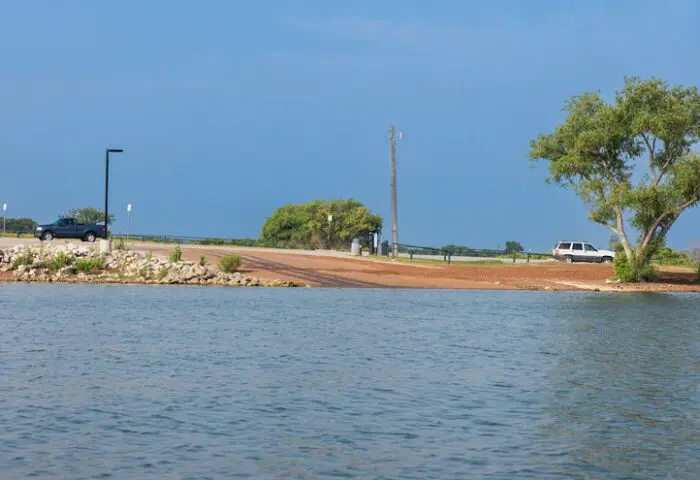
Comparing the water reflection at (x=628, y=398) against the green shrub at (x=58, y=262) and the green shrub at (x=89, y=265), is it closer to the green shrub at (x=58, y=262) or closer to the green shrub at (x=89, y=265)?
the green shrub at (x=89, y=265)

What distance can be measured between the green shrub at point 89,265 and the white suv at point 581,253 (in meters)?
40.5

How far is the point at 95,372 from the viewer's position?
19797 millimetres

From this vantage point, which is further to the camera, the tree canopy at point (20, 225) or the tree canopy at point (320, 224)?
the tree canopy at point (20, 225)

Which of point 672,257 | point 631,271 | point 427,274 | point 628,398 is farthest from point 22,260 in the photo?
point 672,257

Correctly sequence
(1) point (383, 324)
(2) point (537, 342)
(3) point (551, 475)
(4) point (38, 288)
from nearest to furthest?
(3) point (551, 475)
(2) point (537, 342)
(1) point (383, 324)
(4) point (38, 288)

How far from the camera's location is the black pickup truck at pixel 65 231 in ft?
247

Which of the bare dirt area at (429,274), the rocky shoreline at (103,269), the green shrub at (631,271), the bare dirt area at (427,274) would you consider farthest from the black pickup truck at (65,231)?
the green shrub at (631,271)

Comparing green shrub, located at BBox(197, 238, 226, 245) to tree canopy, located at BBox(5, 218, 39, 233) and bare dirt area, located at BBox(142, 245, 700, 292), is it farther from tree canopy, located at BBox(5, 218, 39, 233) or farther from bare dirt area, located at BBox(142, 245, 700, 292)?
tree canopy, located at BBox(5, 218, 39, 233)

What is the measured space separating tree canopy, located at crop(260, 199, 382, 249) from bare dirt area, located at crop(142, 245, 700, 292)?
1399 inches

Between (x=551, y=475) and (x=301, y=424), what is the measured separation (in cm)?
423

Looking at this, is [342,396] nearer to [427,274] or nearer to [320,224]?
[427,274]

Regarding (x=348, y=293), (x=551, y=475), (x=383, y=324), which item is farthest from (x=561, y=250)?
(x=551, y=475)

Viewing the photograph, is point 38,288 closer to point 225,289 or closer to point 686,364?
point 225,289

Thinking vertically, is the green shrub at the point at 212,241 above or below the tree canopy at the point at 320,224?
below
